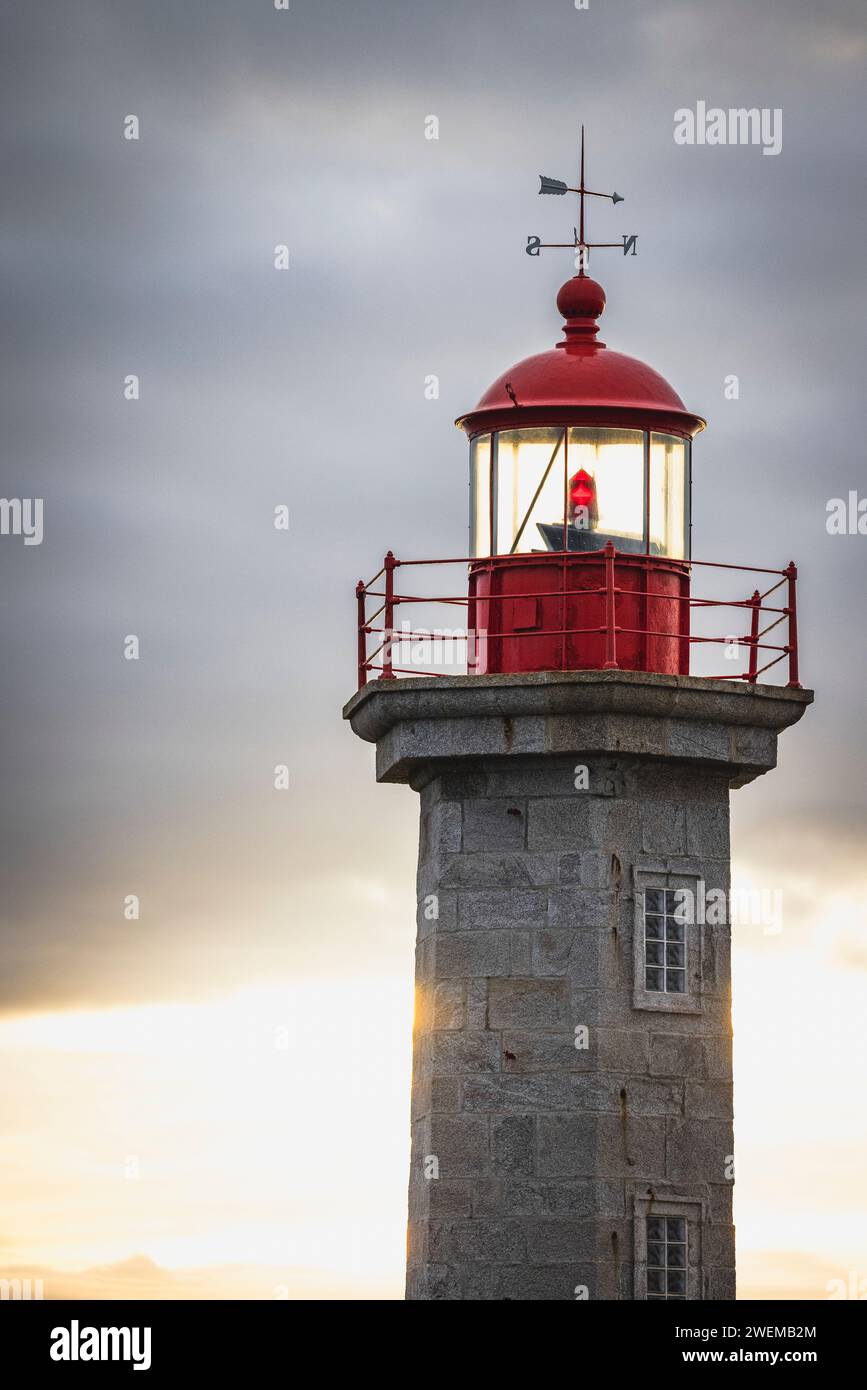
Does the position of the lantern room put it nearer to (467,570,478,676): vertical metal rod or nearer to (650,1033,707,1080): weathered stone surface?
(467,570,478,676): vertical metal rod

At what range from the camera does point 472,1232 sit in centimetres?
2739

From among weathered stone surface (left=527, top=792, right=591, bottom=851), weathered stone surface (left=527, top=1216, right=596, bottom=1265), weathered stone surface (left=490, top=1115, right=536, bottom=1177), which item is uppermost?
weathered stone surface (left=527, top=792, right=591, bottom=851)

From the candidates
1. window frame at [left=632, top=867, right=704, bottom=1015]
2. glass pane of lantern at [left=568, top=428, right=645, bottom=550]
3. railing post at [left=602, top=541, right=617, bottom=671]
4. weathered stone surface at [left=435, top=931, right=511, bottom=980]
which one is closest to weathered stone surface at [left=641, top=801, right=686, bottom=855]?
window frame at [left=632, top=867, right=704, bottom=1015]

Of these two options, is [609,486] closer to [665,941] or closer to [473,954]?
[665,941]

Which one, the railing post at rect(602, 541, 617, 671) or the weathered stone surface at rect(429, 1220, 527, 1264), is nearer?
the weathered stone surface at rect(429, 1220, 527, 1264)

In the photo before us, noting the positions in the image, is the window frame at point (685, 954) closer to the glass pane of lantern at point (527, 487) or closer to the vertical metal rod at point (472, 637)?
the vertical metal rod at point (472, 637)

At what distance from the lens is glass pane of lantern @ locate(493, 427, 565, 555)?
28.2m

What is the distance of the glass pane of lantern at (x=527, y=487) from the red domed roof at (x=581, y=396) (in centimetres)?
13

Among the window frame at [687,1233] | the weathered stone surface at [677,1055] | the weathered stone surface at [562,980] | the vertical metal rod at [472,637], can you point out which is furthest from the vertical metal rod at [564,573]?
the window frame at [687,1233]

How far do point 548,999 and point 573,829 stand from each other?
4.04 feet

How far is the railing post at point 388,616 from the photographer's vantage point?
27891 mm

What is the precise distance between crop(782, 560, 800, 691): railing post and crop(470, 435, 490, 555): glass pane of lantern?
7.28ft

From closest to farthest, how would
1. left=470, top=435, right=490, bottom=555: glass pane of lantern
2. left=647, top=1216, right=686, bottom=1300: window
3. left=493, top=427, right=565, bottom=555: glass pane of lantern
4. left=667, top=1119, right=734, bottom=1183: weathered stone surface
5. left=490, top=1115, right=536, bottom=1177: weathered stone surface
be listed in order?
left=647, top=1216, right=686, bottom=1300: window, left=490, top=1115, right=536, bottom=1177: weathered stone surface, left=667, top=1119, right=734, bottom=1183: weathered stone surface, left=493, top=427, right=565, bottom=555: glass pane of lantern, left=470, top=435, right=490, bottom=555: glass pane of lantern
